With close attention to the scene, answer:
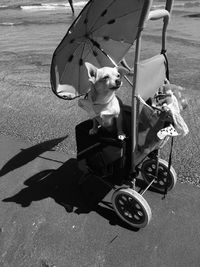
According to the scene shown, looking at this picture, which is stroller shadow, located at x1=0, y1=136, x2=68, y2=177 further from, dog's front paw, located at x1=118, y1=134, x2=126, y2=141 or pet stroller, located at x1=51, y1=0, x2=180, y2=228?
dog's front paw, located at x1=118, y1=134, x2=126, y2=141

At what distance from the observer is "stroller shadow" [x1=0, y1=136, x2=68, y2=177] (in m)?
3.66

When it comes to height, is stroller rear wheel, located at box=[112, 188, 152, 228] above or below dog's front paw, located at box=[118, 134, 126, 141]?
below

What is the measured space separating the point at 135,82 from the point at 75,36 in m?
0.67

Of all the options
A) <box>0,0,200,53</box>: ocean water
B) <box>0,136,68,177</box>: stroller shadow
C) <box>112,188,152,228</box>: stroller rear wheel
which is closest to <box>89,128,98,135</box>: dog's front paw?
<box>112,188,152,228</box>: stroller rear wheel

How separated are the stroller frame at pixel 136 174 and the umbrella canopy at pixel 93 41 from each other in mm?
265

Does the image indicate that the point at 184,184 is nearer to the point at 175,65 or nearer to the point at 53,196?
the point at 53,196

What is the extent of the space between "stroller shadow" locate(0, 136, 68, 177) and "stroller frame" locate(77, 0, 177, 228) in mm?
858

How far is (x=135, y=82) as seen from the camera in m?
2.23

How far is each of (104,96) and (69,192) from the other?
1261 mm

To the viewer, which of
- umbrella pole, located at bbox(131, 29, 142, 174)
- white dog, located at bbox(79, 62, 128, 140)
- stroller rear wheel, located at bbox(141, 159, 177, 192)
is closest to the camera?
umbrella pole, located at bbox(131, 29, 142, 174)

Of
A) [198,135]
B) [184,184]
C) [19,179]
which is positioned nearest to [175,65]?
[198,135]

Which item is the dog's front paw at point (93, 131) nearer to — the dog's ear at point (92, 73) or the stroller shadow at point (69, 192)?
the dog's ear at point (92, 73)

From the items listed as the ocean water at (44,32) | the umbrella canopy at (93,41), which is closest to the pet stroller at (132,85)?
the umbrella canopy at (93,41)

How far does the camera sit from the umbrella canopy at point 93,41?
7.80 feet
